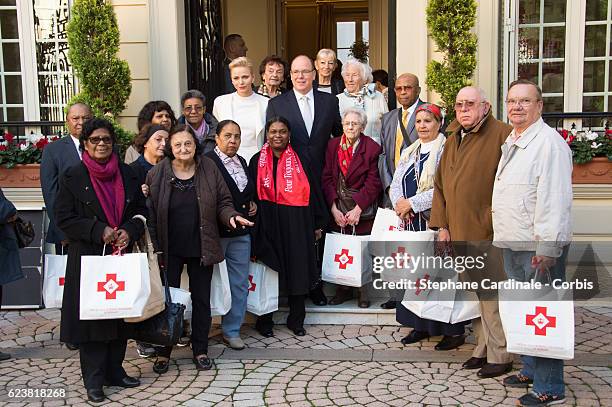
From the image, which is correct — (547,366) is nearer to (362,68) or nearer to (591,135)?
(362,68)

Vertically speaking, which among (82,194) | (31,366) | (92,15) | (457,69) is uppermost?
(92,15)

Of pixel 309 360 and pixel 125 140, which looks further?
pixel 125 140

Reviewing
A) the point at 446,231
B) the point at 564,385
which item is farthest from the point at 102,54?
the point at 564,385

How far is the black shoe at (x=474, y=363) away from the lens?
5.18 m

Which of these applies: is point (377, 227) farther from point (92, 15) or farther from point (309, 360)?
point (92, 15)

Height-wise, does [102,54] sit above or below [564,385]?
above

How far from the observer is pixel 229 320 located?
5.76 meters

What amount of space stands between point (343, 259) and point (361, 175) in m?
0.74

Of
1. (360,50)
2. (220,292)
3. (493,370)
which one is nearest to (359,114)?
(220,292)

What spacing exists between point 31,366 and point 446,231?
11.0ft

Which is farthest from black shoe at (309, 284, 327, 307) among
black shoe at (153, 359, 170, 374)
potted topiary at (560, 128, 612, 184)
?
potted topiary at (560, 128, 612, 184)

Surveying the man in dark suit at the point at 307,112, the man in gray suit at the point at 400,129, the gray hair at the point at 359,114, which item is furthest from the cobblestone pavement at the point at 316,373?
the gray hair at the point at 359,114

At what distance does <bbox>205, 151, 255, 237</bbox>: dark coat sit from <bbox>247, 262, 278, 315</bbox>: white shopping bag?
445mm

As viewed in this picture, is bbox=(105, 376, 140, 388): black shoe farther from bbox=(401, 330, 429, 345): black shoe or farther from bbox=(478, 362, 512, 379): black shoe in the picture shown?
bbox=(478, 362, 512, 379): black shoe
